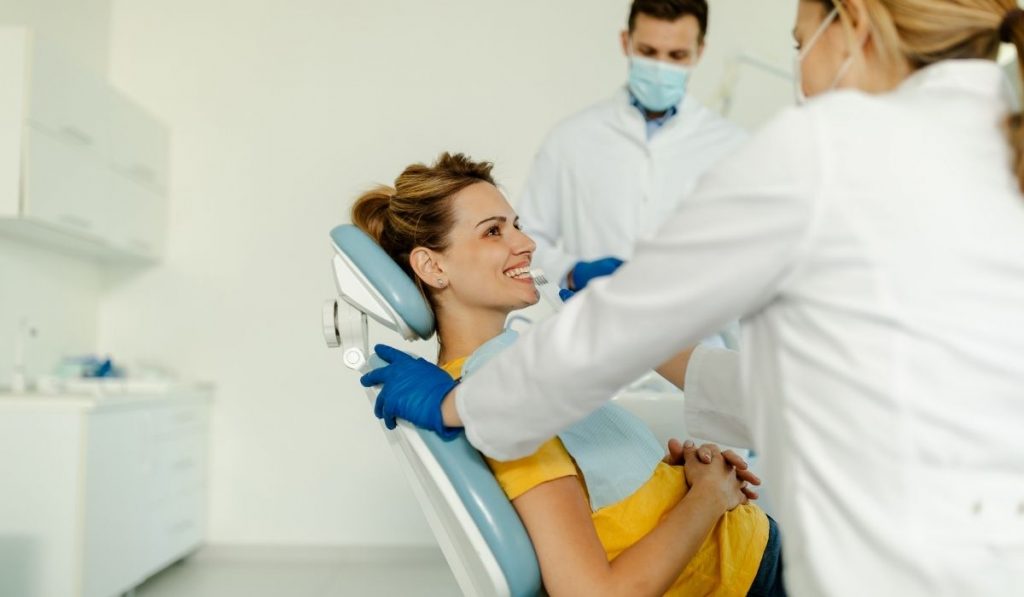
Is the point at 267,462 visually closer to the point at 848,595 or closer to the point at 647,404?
the point at 647,404

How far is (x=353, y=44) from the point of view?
389cm

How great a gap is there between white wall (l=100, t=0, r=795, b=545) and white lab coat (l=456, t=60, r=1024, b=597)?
3050mm

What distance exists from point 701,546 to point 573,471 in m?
0.22

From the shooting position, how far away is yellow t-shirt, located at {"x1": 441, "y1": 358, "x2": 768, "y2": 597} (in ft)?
4.13

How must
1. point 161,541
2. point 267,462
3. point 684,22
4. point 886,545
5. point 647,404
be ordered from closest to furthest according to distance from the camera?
point 886,545 → point 647,404 → point 684,22 → point 161,541 → point 267,462

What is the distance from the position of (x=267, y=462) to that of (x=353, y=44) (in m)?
→ 1.83

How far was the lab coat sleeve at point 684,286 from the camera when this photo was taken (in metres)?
0.79

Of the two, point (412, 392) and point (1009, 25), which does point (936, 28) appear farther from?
point (412, 392)

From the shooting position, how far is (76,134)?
3.11 meters

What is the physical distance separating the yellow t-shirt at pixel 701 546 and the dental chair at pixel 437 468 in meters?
0.12

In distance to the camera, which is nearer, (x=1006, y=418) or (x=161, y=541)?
(x=1006, y=418)

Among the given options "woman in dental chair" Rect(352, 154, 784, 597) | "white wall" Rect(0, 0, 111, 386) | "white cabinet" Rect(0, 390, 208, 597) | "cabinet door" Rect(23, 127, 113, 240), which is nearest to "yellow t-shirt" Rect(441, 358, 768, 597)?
"woman in dental chair" Rect(352, 154, 784, 597)

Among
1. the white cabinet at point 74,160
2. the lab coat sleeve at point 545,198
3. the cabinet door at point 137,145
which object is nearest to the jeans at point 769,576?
the lab coat sleeve at point 545,198

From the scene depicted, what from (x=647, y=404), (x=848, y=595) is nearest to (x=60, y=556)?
(x=647, y=404)
